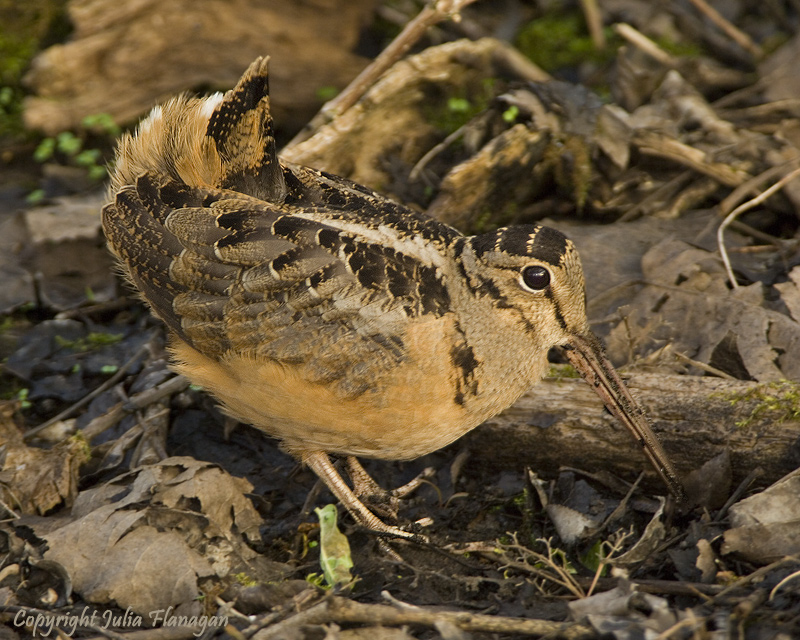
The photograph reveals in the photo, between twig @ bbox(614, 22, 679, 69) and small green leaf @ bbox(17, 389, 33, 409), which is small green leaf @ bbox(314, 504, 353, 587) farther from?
twig @ bbox(614, 22, 679, 69)

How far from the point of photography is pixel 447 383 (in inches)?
159

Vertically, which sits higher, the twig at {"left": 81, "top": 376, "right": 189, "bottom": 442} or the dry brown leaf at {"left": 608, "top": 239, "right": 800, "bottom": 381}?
the dry brown leaf at {"left": 608, "top": 239, "right": 800, "bottom": 381}

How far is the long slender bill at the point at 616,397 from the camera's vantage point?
400 centimetres

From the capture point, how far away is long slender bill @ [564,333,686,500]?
4.00 m

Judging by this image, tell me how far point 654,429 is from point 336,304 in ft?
5.41

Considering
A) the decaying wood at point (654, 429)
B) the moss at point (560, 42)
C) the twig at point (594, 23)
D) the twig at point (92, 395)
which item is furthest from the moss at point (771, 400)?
the twig at point (594, 23)

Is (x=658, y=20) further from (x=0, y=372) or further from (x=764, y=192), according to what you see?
(x=0, y=372)

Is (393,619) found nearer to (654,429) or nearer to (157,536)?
(157,536)

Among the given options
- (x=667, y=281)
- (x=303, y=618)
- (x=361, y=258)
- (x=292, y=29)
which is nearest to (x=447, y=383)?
(x=361, y=258)

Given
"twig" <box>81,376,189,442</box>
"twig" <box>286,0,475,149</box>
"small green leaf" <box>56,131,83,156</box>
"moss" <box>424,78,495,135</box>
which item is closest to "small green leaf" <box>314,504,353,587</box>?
"twig" <box>81,376,189,442</box>

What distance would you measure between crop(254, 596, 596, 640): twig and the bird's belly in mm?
893

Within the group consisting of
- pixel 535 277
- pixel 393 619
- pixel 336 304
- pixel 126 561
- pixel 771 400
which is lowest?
pixel 126 561

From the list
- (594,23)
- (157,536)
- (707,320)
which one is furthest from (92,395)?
(594,23)

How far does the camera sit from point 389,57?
5910 millimetres
